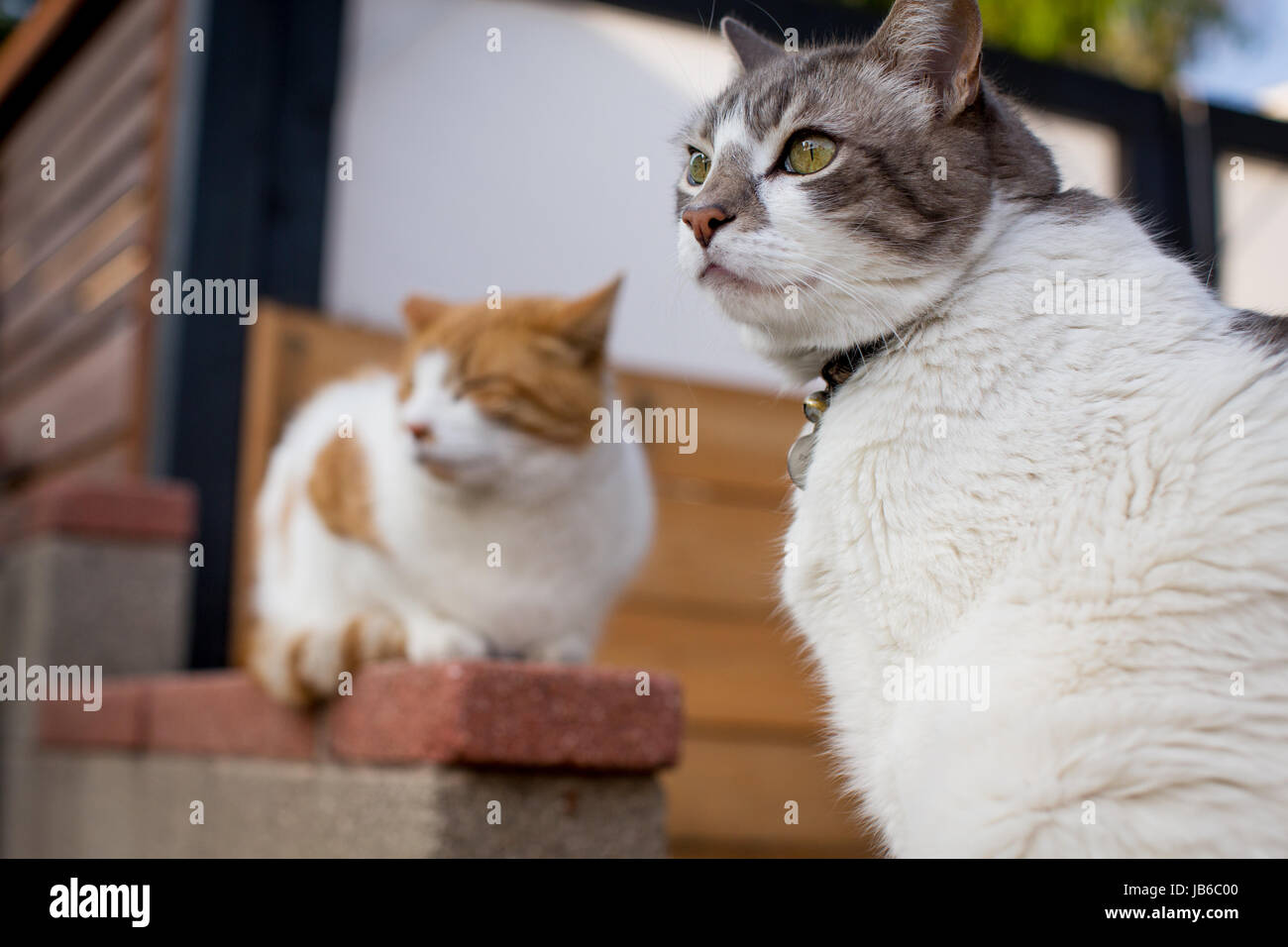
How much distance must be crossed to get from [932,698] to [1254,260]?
373 cm

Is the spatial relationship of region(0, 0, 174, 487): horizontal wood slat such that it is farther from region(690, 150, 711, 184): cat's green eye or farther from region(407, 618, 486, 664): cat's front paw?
region(690, 150, 711, 184): cat's green eye

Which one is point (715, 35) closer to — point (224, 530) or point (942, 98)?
point (224, 530)

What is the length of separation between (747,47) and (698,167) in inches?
9.8

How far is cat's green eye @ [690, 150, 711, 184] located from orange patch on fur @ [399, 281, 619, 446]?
1.54 ft

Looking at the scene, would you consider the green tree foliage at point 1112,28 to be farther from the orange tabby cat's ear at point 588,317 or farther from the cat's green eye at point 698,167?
the cat's green eye at point 698,167

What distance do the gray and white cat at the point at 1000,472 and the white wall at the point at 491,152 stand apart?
198 cm

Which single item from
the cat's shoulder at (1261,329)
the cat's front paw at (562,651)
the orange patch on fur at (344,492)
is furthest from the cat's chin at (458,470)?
the cat's shoulder at (1261,329)

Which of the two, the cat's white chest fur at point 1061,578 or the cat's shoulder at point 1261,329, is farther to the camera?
the cat's shoulder at point 1261,329

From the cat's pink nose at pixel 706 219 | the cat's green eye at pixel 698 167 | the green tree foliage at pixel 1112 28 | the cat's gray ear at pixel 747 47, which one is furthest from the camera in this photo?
the green tree foliage at pixel 1112 28

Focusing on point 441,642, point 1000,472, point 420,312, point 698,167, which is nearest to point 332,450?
point 420,312

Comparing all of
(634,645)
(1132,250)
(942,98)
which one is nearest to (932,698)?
(1132,250)

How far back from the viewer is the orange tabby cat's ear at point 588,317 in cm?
204
